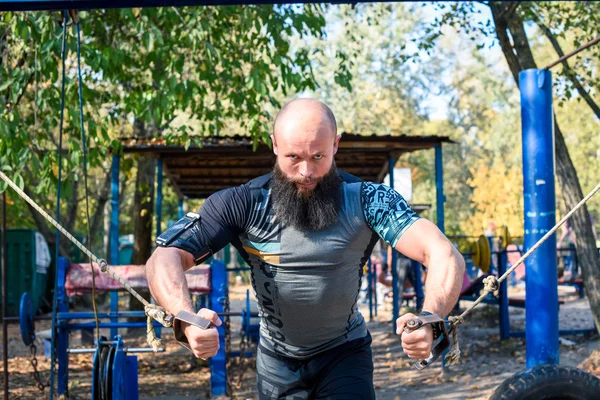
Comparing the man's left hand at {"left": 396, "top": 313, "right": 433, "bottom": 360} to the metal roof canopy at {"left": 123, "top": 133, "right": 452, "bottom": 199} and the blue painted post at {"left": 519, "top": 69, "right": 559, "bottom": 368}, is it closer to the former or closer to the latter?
the blue painted post at {"left": 519, "top": 69, "right": 559, "bottom": 368}

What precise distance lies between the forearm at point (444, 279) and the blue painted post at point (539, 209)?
420 centimetres

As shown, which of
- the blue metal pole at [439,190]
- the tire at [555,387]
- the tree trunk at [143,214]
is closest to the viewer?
the tire at [555,387]

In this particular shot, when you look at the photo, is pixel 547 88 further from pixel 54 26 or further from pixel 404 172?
pixel 404 172

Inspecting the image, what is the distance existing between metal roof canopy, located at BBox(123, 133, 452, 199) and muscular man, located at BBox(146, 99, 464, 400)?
8.30 m

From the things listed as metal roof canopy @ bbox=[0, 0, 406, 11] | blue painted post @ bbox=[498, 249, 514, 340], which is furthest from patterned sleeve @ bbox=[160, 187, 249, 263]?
blue painted post @ bbox=[498, 249, 514, 340]

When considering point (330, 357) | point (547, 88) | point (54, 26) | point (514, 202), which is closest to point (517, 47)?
point (547, 88)

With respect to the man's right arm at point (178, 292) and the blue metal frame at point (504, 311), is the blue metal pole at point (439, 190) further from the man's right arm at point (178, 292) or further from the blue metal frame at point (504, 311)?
the man's right arm at point (178, 292)

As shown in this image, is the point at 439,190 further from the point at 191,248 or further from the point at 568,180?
the point at 191,248

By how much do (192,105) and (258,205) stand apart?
610 centimetres

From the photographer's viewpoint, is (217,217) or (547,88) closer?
(217,217)

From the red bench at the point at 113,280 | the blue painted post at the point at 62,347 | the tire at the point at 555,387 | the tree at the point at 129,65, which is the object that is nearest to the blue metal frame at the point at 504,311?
the tree at the point at 129,65

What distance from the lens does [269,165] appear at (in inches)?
558

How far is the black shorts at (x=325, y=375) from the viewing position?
3.24 metres

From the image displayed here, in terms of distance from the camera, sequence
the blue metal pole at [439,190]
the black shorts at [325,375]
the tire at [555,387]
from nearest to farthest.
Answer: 1. the black shorts at [325,375]
2. the tire at [555,387]
3. the blue metal pole at [439,190]
